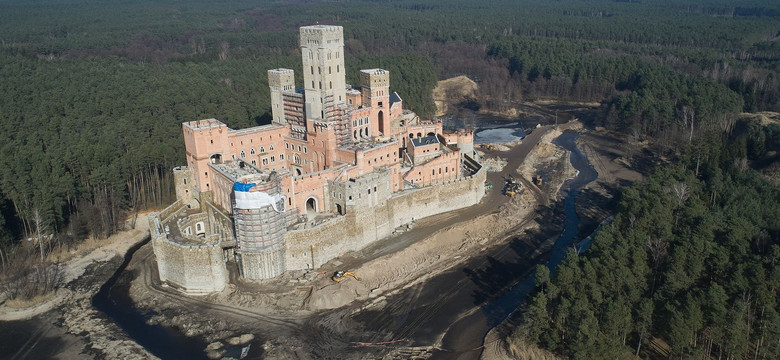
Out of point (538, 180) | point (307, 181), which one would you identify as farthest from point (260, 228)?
point (538, 180)

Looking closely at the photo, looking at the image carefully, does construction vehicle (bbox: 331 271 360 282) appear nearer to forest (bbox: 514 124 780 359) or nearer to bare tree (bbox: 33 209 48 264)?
forest (bbox: 514 124 780 359)

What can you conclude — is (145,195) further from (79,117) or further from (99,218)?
(79,117)

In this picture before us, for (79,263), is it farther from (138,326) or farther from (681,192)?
(681,192)

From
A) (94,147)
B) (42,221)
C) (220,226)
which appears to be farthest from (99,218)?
(220,226)

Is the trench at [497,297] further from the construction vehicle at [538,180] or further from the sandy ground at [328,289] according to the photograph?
the construction vehicle at [538,180]

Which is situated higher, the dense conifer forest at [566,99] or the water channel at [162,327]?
the dense conifer forest at [566,99]

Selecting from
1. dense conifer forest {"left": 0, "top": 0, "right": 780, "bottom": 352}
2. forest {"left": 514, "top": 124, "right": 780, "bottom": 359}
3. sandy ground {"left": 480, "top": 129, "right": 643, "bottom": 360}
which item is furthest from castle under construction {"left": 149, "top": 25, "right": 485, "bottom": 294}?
forest {"left": 514, "top": 124, "right": 780, "bottom": 359}

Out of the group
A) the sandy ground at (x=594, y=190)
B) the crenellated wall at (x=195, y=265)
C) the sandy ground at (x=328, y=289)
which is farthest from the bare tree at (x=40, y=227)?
the sandy ground at (x=594, y=190)
